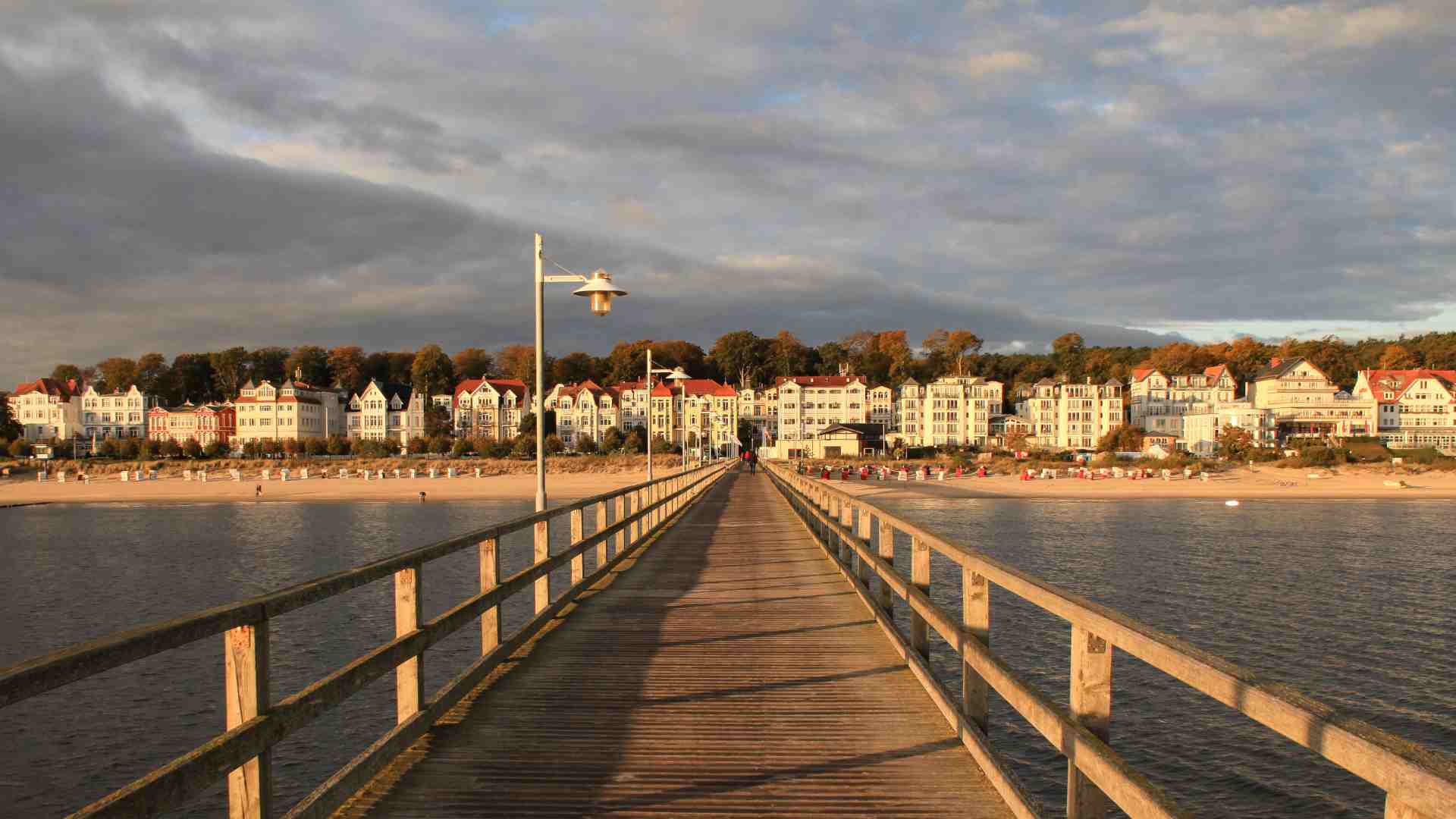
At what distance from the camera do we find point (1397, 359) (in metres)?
130

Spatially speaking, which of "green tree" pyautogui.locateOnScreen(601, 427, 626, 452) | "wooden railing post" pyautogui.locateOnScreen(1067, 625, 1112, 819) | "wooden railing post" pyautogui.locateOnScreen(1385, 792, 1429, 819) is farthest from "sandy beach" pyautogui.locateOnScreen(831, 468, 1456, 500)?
"wooden railing post" pyautogui.locateOnScreen(1385, 792, 1429, 819)

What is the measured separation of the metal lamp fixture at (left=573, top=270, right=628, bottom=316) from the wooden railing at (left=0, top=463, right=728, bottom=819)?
614 centimetres

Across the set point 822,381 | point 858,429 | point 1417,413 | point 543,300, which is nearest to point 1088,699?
point 543,300

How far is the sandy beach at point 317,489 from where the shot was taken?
210 feet

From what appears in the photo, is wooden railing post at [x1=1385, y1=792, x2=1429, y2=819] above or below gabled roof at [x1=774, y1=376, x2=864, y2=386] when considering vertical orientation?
below

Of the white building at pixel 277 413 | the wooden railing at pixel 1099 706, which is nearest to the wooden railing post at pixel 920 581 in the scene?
the wooden railing at pixel 1099 706

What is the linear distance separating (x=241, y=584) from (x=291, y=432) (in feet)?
353

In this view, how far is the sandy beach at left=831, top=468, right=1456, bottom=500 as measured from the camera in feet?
202

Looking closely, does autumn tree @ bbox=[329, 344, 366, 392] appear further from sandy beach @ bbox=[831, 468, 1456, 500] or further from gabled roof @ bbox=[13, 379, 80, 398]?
sandy beach @ bbox=[831, 468, 1456, 500]

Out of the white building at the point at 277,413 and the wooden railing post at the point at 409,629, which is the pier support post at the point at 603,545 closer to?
the wooden railing post at the point at 409,629

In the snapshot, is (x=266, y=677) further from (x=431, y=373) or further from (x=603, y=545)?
(x=431, y=373)

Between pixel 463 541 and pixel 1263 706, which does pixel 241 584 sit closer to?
pixel 463 541

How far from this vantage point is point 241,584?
25406 millimetres

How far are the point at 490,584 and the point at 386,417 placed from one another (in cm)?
12940
